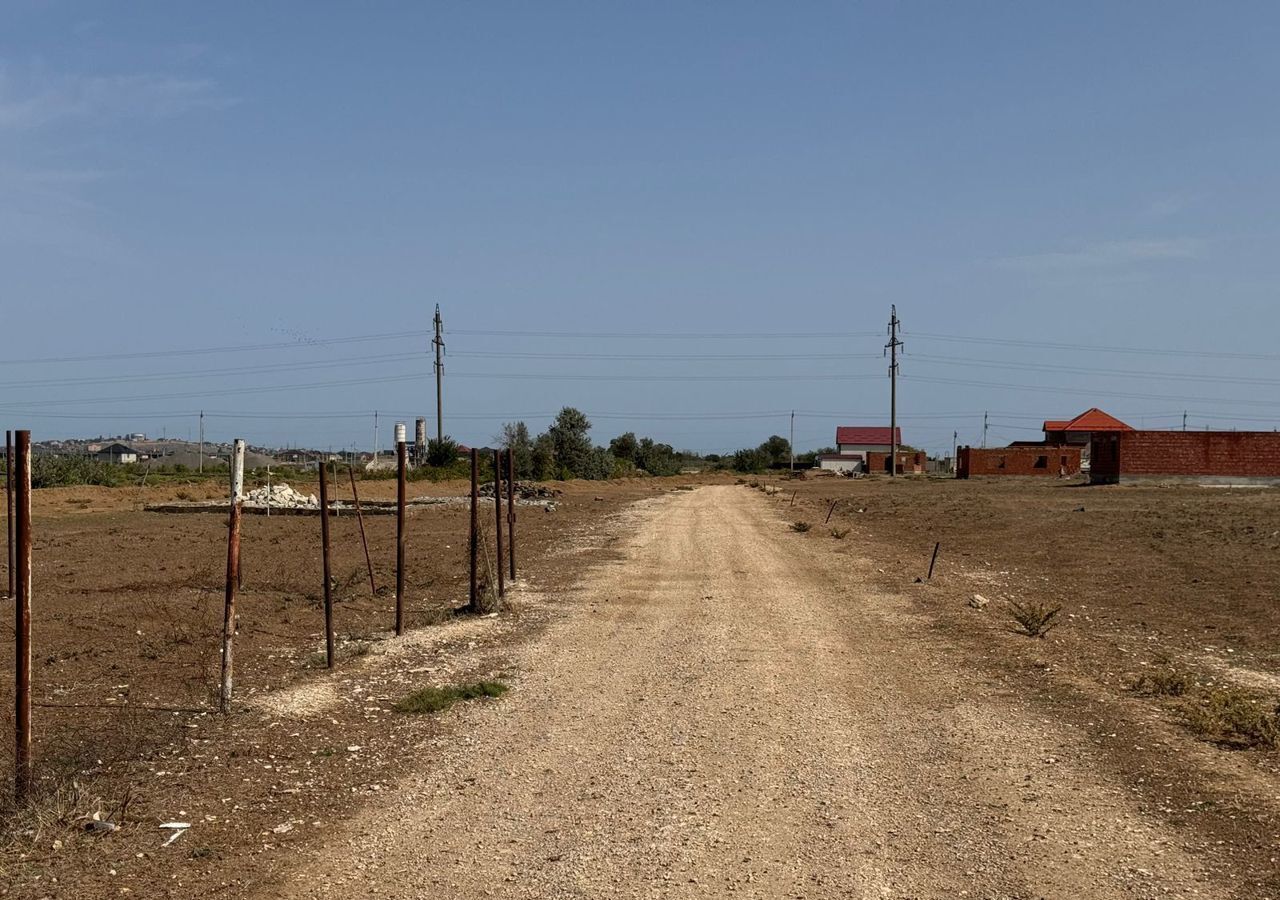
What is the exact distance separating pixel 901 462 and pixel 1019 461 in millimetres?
25331

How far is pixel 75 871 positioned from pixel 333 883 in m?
1.31

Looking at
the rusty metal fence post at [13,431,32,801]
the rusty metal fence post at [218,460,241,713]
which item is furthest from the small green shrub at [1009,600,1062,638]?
the rusty metal fence post at [13,431,32,801]

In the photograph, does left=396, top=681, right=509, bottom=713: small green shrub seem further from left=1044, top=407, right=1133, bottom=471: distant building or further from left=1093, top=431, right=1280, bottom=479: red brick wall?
left=1044, top=407, right=1133, bottom=471: distant building

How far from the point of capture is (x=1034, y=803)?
6602 mm

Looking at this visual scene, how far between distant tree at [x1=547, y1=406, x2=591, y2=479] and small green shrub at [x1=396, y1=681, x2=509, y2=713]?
63.6m

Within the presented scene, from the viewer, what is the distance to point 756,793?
22.2ft

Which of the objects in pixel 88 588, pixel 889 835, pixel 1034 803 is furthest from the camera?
pixel 88 588

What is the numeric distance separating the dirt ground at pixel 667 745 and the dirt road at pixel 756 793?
0.03 meters

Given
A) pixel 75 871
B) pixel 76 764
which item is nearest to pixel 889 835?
pixel 75 871

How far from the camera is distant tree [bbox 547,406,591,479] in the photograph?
257 feet

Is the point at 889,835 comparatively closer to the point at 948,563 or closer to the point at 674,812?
the point at 674,812

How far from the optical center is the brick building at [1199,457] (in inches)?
2322

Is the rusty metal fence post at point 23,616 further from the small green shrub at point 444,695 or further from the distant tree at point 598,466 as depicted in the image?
the distant tree at point 598,466

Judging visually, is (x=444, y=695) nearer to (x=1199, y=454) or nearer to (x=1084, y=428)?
(x=1199, y=454)
